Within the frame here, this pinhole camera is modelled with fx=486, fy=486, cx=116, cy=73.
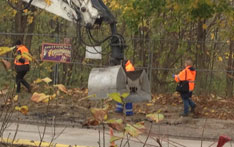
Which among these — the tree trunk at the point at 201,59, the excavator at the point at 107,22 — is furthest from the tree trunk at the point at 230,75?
the excavator at the point at 107,22

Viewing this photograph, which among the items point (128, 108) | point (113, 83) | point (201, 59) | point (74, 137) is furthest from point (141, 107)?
point (74, 137)

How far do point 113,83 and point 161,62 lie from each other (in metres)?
9.27

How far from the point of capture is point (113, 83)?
909 centimetres

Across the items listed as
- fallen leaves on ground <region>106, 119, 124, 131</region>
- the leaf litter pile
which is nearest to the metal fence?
the leaf litter pile

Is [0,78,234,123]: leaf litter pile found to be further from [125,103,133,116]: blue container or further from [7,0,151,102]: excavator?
[7,0,151,102]: excavator

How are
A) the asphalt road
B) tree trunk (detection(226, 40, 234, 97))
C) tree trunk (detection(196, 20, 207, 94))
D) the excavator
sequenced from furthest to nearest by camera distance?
1. tree trunk (detection(226, 40, 234, 97))
2. tree trunk (detection(196, 20, 207, 94))
3. the excavator
4. the asphalt road

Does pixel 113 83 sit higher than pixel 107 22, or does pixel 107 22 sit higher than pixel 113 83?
pixel 107 22

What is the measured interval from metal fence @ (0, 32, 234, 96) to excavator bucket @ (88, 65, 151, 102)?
6.06m

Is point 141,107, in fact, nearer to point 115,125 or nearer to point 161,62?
point 161,62

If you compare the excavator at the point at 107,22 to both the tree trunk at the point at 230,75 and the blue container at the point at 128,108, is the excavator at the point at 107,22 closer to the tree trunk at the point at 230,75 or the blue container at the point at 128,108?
the blue container at the point at 128,108

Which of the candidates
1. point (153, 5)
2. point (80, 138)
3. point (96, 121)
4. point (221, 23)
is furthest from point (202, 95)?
point (96, 121)

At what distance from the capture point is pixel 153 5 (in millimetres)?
15406

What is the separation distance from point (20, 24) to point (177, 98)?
30.3 ft

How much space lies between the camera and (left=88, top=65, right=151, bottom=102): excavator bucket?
8805 mm
